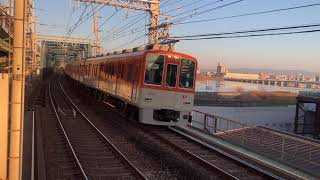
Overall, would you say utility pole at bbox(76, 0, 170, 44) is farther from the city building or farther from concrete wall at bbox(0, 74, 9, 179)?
the city building

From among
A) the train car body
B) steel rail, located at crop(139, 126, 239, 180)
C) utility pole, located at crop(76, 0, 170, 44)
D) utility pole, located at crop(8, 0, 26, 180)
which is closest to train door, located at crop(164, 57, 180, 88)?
the train car body

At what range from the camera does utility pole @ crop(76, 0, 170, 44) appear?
23.4 m

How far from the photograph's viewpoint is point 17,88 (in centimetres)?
535

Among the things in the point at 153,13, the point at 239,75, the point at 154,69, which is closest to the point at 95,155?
the point at 154,69

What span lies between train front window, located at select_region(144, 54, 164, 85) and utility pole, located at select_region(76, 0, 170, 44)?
282 inches

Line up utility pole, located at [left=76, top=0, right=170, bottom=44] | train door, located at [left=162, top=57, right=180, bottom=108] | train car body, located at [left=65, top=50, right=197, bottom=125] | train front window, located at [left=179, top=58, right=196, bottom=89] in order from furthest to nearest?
utility pole, located at [left=76, top=0, right=170, bottom=44] < train front window, located at [left=179, top=58, right=196, bottom=89] < train door, located at [left=162, top=57, right=180, bottom=108] < train car body, located at [left=65, top=50, right=197, bottom=125]

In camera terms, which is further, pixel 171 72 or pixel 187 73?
pixel 187 73

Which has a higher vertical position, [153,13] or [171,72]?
[153,13]

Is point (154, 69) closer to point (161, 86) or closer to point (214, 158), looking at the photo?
point (161, 86)

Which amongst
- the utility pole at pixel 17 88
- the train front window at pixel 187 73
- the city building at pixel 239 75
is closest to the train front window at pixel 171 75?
the train front window at pixel 187 73

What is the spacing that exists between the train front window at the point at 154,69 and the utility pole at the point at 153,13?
715cm

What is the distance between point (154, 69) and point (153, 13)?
406 inches

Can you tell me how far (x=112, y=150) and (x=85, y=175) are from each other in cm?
295

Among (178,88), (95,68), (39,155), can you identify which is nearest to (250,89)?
(95,68)
